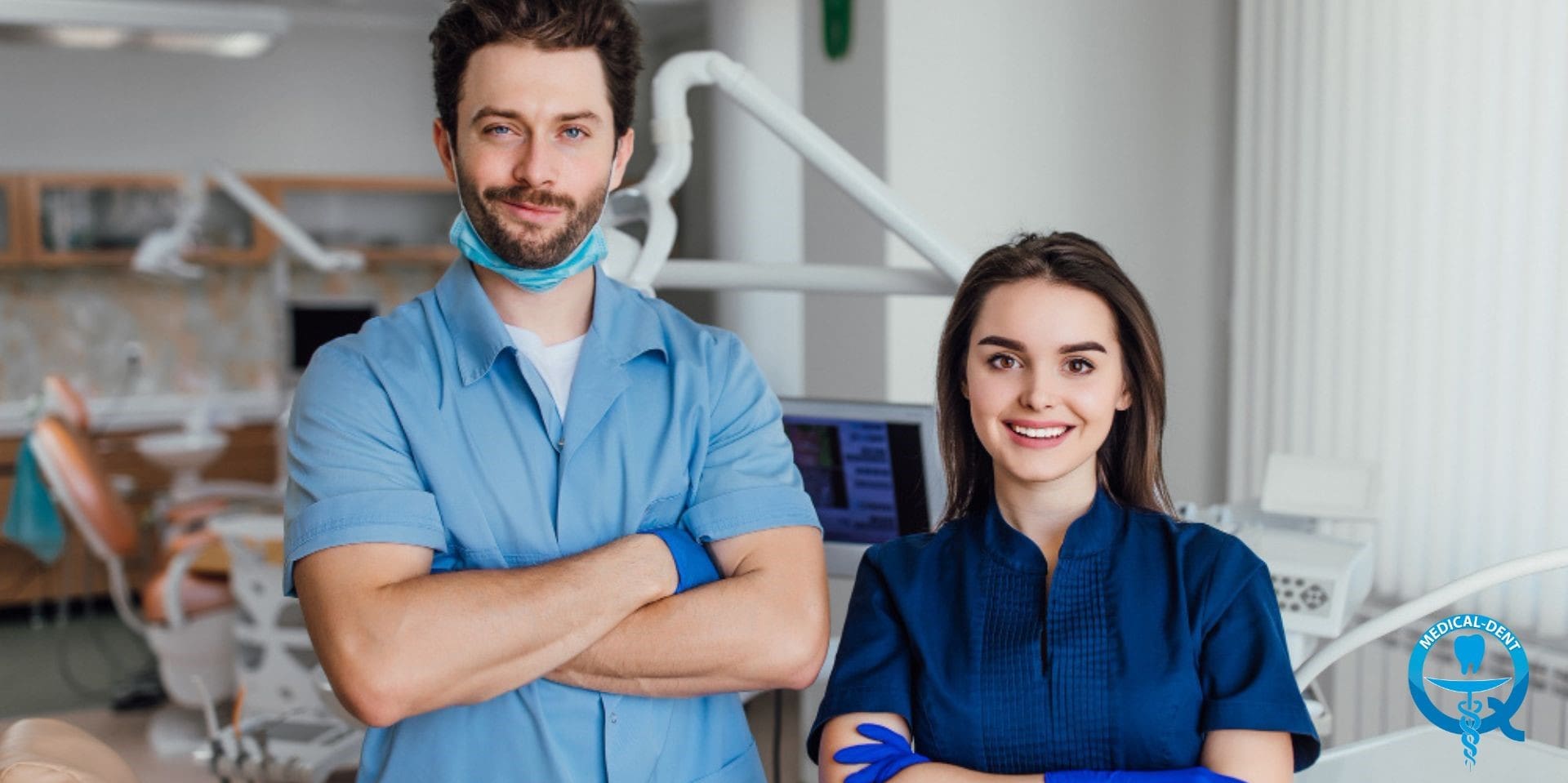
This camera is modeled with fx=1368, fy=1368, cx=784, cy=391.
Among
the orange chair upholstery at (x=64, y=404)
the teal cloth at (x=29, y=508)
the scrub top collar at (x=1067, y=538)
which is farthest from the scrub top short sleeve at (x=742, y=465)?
the teal cloth at (x=29, y=508)

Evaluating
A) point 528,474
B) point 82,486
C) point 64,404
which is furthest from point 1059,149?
point 64,404

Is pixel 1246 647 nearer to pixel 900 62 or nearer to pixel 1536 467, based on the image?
pixel 1536 467

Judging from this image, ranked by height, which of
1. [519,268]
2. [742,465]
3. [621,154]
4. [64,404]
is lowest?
[64,404]

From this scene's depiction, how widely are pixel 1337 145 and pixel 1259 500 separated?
1.07 metres

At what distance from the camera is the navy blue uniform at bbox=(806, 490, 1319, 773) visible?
1196mm

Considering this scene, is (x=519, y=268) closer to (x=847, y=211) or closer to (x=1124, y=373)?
(x=1124, y=373)

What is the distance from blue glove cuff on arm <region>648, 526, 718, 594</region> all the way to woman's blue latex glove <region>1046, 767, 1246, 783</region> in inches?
15.9

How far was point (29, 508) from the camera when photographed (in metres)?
4.63

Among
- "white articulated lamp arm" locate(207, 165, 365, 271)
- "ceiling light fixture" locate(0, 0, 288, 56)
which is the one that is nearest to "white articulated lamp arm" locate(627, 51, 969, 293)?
"white articulated lamp arm" locate(207, 165, 365, 271)

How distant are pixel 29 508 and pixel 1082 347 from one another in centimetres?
441

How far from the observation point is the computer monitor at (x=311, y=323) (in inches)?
206

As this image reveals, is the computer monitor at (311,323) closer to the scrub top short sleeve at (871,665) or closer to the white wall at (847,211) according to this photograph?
the white wall at (847,211)

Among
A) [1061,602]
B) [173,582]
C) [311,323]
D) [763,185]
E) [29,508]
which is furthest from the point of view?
[311,323]

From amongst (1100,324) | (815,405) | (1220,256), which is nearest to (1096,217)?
(1220,256)
